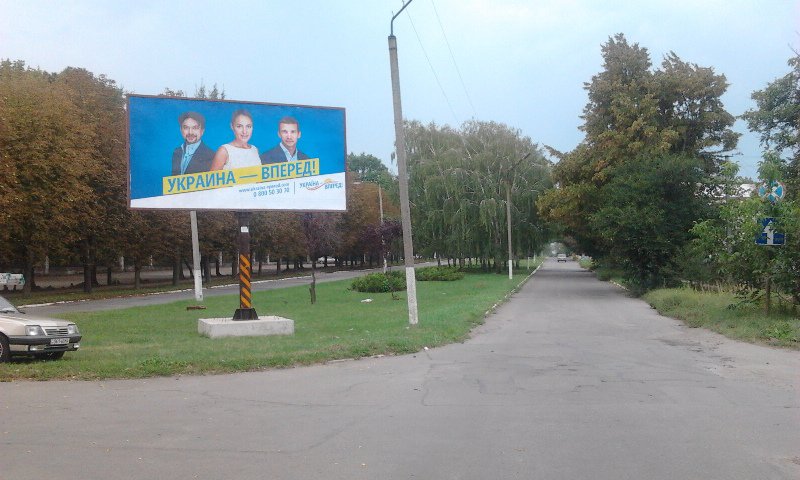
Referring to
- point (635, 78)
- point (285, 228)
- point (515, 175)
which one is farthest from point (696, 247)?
point (285, 228)

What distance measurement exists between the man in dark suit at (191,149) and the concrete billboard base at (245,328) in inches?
159

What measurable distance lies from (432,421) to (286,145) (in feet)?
40.8

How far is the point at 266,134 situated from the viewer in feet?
61.7

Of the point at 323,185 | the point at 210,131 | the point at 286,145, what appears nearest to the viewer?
the point at 210,131

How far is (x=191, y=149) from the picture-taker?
18.2m

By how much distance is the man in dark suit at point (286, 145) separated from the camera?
1888cm

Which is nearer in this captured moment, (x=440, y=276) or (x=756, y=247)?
(x=756, y=247)

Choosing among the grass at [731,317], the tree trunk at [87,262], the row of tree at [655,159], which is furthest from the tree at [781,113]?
the tree trunk at [87,262]

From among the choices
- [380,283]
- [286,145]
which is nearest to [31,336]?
[286,145]

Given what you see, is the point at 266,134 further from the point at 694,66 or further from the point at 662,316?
the point at 694,66

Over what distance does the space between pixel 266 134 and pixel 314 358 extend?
26.0 ft

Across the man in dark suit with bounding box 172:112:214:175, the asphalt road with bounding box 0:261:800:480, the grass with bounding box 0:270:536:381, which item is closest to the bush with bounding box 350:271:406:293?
the grass with bounding box 0:270:536:381

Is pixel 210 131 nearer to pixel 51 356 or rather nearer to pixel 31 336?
pixel 51 356

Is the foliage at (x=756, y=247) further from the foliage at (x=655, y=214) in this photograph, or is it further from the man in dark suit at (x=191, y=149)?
the man in dark suit at (x=191, y=149)
